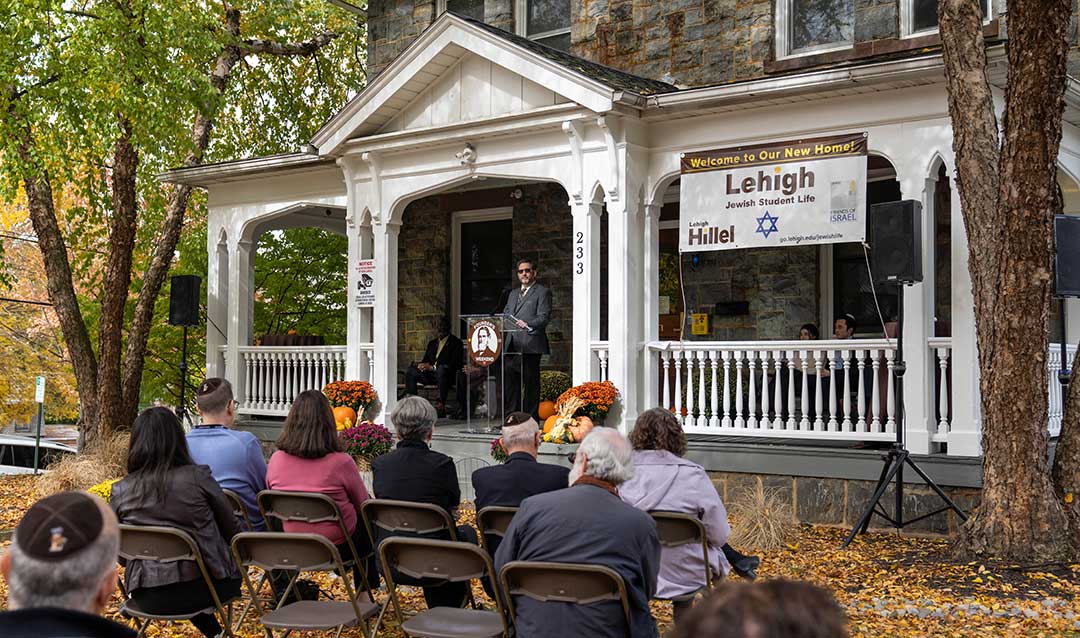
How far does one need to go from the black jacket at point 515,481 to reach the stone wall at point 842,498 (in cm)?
396

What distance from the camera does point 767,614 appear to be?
5.02 ft

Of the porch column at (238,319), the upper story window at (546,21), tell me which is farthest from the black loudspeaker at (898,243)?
the porch column at (238,319)

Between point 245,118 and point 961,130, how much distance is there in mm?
13432

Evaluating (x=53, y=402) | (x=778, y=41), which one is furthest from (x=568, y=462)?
(x=53, y=402)

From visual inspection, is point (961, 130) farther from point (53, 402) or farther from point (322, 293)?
point (53, 402)

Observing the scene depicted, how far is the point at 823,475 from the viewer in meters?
9.11

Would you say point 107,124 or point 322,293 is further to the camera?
point 322,293

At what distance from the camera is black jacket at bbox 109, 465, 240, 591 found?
16.0ft

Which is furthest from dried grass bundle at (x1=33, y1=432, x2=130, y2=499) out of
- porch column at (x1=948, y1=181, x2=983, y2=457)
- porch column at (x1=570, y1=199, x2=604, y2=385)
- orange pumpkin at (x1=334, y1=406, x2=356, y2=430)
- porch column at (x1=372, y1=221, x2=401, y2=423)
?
porch column at (x1=948, y1=181, x2=983, y2=457)

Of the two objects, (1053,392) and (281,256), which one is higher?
(281,256)

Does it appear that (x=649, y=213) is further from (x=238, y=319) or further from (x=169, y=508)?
(x=169, y=508)

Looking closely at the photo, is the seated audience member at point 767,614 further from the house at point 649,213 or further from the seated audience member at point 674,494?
the house at point 649,213

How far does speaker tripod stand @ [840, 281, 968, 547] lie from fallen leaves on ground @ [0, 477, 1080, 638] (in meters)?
0.17

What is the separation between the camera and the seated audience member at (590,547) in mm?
3852
